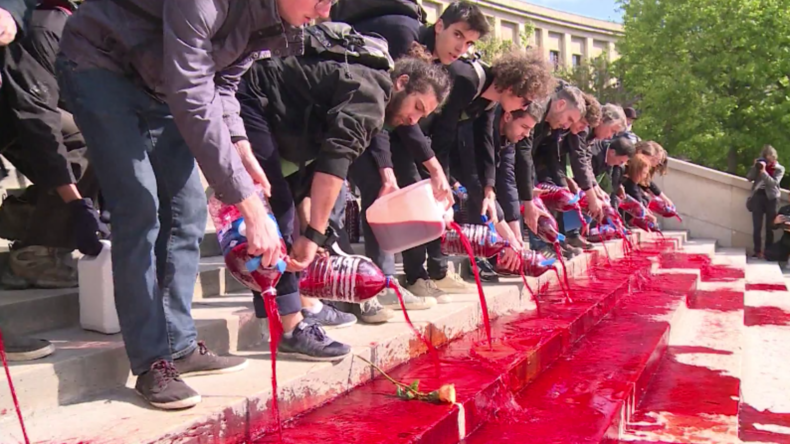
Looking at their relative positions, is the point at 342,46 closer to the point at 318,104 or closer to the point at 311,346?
the point at 318,104

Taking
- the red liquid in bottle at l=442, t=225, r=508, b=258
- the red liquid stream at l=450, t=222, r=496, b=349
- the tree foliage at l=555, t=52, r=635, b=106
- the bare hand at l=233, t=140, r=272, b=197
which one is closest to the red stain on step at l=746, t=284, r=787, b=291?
the red liquid in bottle at l=442, t=225, r=508, b=258

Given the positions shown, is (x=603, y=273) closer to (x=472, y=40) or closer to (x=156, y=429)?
(x=472, y=40)

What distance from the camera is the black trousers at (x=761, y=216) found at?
12.8 metres

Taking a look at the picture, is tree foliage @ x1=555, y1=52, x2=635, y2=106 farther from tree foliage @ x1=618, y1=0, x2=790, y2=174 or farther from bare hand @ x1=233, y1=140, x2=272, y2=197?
bare hand @ x1=233, y1=140, x2=272, y2=197

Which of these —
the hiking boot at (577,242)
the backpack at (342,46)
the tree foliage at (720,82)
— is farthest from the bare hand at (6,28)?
the tree foliage at (720,82)

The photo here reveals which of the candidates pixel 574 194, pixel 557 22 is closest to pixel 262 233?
pixel 574 194

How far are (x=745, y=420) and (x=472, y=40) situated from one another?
2.57 metres

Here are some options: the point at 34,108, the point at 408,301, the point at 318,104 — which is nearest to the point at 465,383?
the point at 408,301

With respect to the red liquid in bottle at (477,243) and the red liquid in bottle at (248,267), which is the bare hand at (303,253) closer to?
the red liquid in bottle at (248,267)

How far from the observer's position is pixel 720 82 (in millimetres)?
23281

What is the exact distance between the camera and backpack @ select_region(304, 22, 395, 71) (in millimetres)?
3156

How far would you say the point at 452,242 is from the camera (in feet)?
15.1

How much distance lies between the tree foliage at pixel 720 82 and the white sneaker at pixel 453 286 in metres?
20.3

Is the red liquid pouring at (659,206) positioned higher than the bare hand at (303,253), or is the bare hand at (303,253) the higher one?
the red liquid pouring at (659,206)
